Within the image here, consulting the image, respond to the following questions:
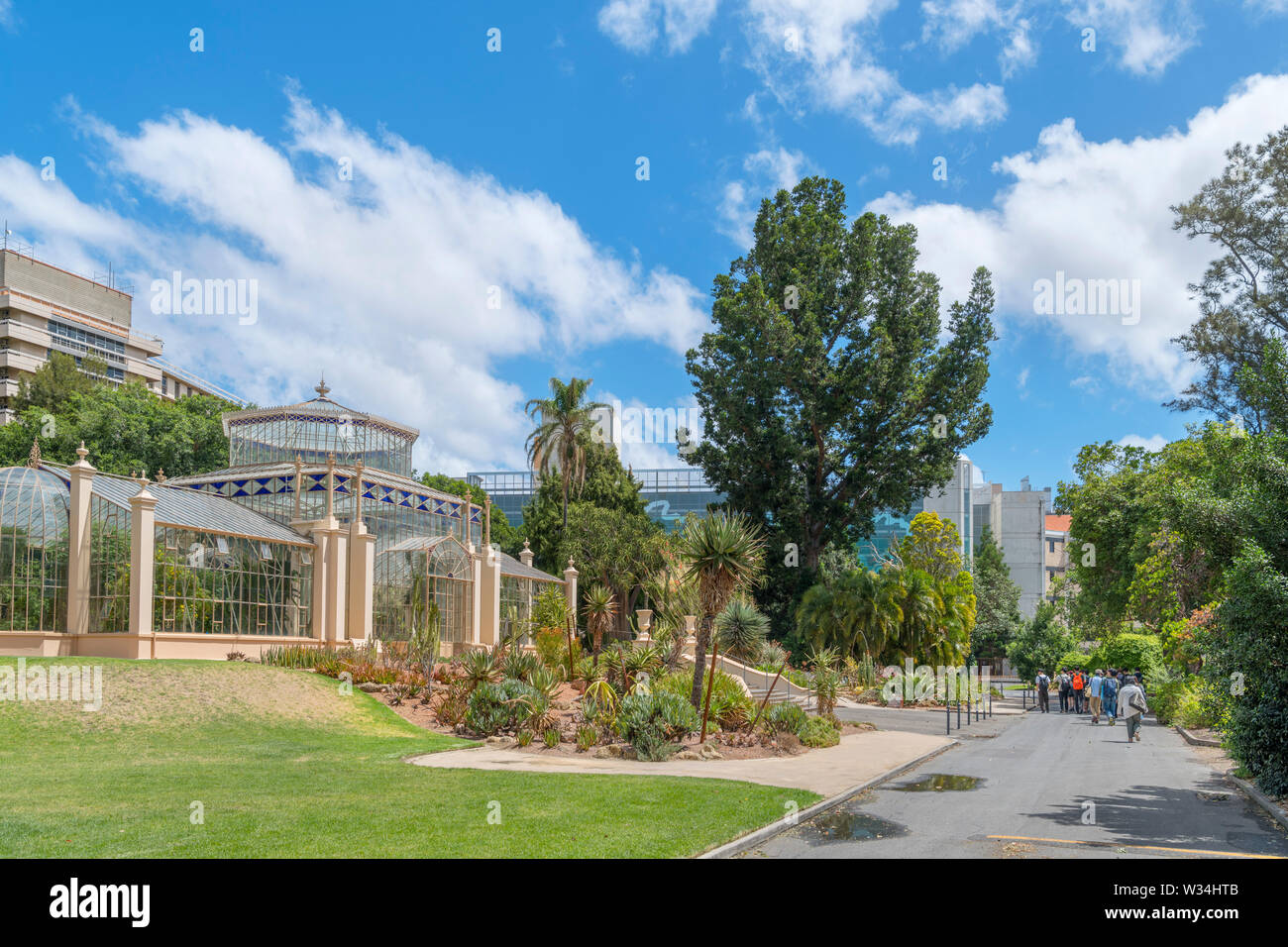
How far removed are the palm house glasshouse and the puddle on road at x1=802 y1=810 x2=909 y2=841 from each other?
19927 millimetres

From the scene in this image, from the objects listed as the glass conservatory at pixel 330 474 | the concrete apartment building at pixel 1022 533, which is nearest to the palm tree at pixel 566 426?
the glass conservatory at pixel 330 474

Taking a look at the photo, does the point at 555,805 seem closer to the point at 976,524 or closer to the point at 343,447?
the point at 343,447

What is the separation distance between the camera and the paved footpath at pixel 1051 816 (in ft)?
33.1

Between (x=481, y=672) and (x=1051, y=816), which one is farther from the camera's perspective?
(x=481, y=672)

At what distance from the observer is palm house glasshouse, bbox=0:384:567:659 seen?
81.8 feet

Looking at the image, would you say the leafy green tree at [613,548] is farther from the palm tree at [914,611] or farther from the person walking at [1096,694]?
the person walking at [1096,694]

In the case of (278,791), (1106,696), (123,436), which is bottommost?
(1106,696)

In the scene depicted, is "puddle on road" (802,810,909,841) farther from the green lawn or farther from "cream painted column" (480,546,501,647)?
"cream painted column" (480,546,501,647)

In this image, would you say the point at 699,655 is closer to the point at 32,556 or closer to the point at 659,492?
the point at 32,556

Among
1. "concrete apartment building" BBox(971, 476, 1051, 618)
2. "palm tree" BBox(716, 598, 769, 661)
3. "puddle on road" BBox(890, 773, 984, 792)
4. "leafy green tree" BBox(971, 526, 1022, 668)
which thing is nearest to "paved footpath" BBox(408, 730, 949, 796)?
"puddle on road" BBox(890, 773, 984, 792)

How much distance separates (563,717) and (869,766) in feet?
25.1

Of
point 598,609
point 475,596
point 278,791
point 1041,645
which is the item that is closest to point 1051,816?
point 278,791

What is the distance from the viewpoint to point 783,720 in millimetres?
20938

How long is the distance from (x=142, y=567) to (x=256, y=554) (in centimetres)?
388
